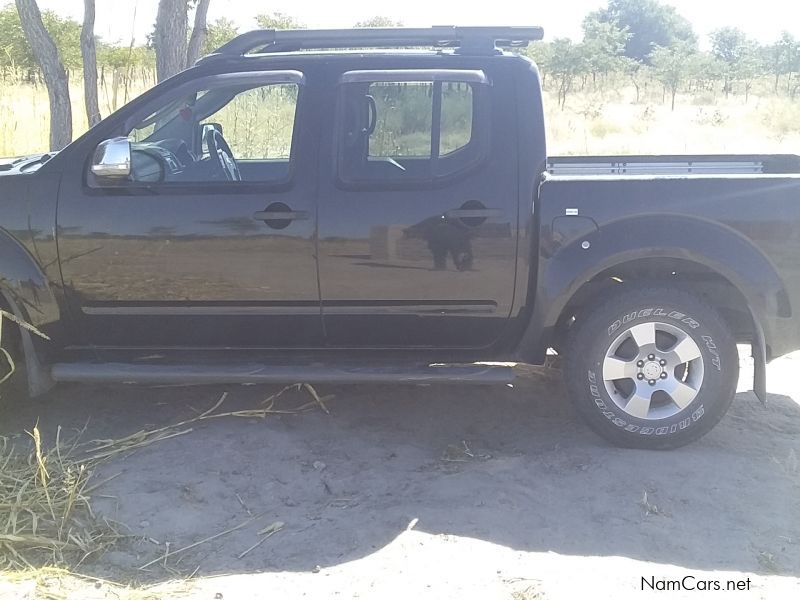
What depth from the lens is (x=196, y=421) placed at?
4.35m

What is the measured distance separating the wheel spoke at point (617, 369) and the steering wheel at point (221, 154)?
2.07 m

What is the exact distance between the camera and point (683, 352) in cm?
392

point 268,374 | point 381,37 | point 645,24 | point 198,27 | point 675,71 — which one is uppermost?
point 645,24

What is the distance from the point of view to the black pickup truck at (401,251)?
151 inches

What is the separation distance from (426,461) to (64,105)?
650 cm

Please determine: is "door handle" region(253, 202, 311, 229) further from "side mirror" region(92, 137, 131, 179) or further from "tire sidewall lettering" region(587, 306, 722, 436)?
"tire sidewall lettering" region(587, 306, 722, 436)

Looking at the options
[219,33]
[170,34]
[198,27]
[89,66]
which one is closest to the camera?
[170,34]

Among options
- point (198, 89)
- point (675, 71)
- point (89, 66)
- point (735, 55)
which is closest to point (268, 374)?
point (198, 89)

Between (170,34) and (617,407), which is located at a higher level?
(170,34)

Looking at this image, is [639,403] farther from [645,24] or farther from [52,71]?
[645,24]

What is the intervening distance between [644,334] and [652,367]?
0.17m

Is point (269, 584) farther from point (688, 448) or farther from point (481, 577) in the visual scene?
point (688, 448)

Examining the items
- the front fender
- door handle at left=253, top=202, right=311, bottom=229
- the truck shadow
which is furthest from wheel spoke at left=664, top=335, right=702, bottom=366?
the front fender

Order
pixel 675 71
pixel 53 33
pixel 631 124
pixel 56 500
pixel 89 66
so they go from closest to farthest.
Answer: pixel 56 500 → pixel 89 66 → pixel 53 33 → pixel 631 124 → pixel 675 71
